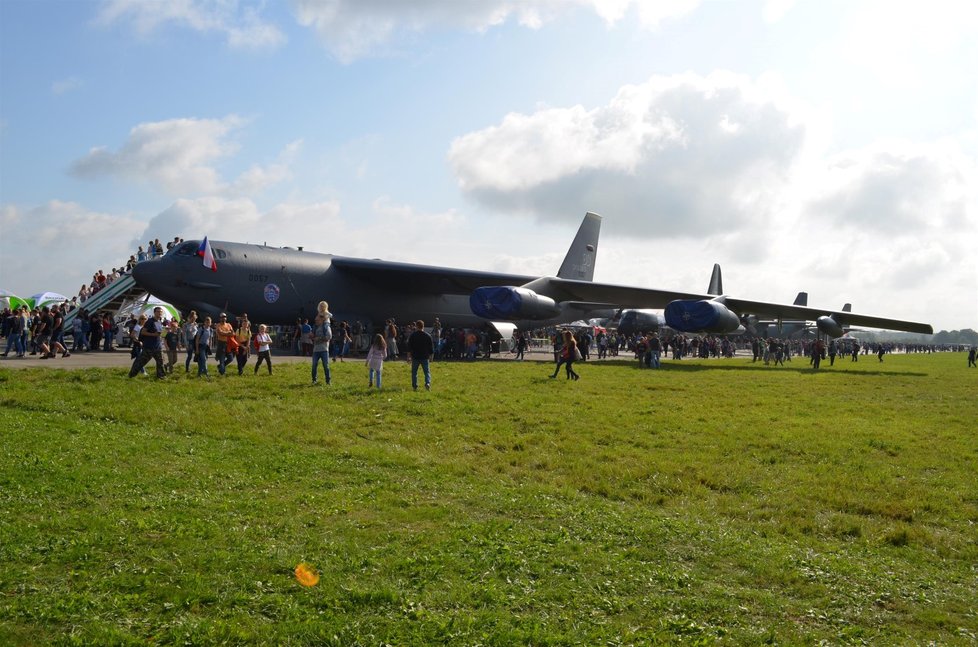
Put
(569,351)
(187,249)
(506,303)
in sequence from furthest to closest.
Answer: (506,303), (187,249), (569,351)

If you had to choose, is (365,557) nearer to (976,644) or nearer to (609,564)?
(609,564)

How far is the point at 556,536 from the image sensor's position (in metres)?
5.98

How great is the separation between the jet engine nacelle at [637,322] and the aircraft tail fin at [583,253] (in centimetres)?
1636

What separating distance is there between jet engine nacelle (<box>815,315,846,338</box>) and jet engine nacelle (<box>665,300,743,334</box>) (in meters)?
6.18

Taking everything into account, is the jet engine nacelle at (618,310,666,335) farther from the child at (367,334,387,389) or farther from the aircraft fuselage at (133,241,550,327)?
the child at (367,334,387,389)

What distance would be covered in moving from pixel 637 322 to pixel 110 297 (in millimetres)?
39171

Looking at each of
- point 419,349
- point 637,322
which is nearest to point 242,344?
point 419,349

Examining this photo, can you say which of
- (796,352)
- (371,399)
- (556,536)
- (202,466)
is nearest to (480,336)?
(371,399)

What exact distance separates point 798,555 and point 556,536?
1.95 m

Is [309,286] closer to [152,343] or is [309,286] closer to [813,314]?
[152,343]

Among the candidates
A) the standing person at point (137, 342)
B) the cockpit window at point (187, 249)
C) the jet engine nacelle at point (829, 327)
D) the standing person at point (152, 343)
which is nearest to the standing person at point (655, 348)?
the jet engine nacelle at point (829, 327)

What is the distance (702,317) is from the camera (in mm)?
28594

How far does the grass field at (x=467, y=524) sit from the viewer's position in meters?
4.27

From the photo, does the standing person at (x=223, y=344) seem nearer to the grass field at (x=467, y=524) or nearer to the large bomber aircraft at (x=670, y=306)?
the grass field at (x=467, y=524)
